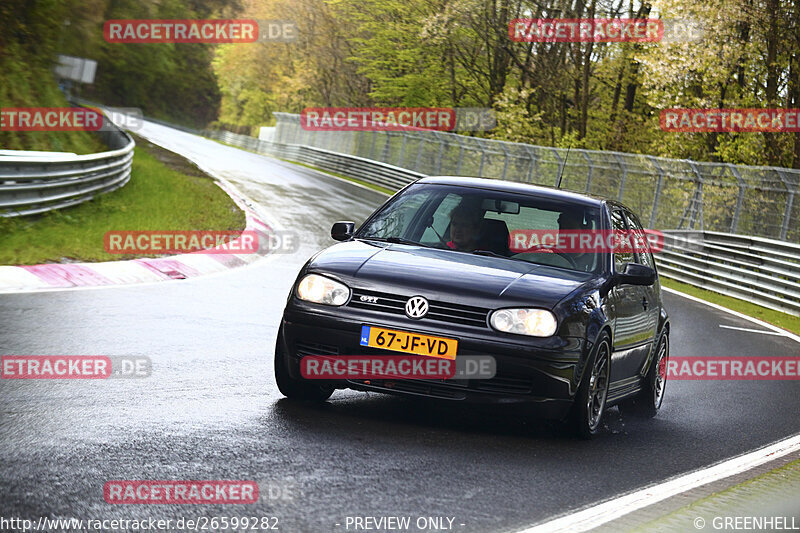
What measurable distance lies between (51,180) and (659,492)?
13295 mm

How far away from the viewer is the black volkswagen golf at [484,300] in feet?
20.8

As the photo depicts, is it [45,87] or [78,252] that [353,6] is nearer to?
[45,87]

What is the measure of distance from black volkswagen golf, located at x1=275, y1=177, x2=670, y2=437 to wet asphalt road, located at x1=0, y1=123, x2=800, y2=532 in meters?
0.28

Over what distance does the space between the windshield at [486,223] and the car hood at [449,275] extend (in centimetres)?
23

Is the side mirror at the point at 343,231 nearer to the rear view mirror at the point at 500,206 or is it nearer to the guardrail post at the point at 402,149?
the rear view mirror at the point at 500,206

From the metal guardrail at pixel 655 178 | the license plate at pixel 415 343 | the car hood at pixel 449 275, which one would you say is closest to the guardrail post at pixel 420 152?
the metal guardrail at pixel 655 178

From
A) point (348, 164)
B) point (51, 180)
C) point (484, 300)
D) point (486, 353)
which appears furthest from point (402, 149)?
point (486, 353)

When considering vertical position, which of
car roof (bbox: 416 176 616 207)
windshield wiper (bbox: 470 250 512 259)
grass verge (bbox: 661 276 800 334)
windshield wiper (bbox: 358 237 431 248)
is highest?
car roof (bbox: 416 176 616 207)

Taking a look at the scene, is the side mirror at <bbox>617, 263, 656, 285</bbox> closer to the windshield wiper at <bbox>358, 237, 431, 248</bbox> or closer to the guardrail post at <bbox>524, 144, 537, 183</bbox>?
the windshield wiper at <bbox>358, 237, 431, 248</bbox>

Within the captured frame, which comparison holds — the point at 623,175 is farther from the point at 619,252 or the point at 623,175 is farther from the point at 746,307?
the point at 619,252

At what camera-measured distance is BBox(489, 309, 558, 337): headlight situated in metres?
6.34

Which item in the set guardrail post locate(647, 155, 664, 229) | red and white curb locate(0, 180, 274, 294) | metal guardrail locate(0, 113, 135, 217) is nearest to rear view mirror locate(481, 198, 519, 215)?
red and white curb locate(0, 180, 274, 294)

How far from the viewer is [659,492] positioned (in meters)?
5.73

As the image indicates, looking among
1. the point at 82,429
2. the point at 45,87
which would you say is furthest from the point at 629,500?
the point at 45,87
